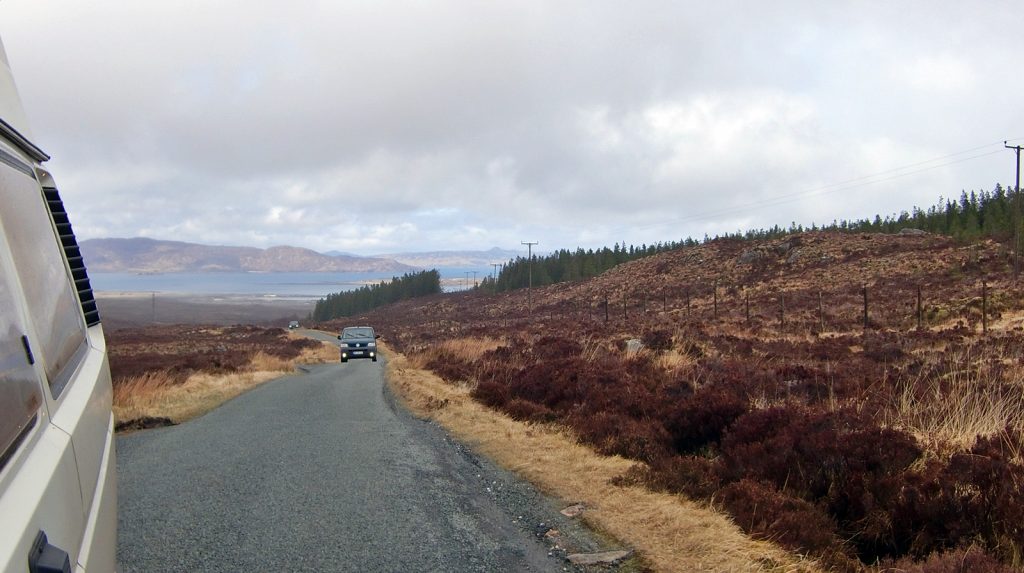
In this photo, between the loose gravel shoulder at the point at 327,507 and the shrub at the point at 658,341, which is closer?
the loose gravel shoulder at the point at 327,507

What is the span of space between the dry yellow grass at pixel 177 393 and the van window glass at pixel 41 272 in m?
10.6

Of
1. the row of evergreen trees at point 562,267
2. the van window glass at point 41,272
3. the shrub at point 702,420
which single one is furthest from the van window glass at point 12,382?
the row of evergreen trees at point 562,267

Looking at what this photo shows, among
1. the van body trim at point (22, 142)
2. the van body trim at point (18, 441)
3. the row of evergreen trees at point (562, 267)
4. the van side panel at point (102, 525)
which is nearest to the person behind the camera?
the van body trim at point (18, 441)

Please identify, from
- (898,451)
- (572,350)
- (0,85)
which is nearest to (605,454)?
(898,451)

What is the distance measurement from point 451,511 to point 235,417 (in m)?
7.50

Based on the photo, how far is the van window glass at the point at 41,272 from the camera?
2.32 m

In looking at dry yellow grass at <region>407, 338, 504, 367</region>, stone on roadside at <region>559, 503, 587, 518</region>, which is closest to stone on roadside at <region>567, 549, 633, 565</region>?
stone on roadside at <region>559, 503, 587, 518</region>

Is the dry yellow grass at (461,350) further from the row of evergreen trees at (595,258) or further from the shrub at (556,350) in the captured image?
the row of evergreen trees at (595,258)

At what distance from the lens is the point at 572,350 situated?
58.7 feet

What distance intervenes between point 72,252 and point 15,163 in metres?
1.61

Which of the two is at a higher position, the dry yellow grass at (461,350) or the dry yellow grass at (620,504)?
the dry yellow grass at (620,504)

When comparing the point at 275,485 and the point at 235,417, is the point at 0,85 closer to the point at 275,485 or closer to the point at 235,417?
the point at 275,485

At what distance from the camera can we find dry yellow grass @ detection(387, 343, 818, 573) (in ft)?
16.9

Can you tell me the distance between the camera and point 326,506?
6.25 metres
